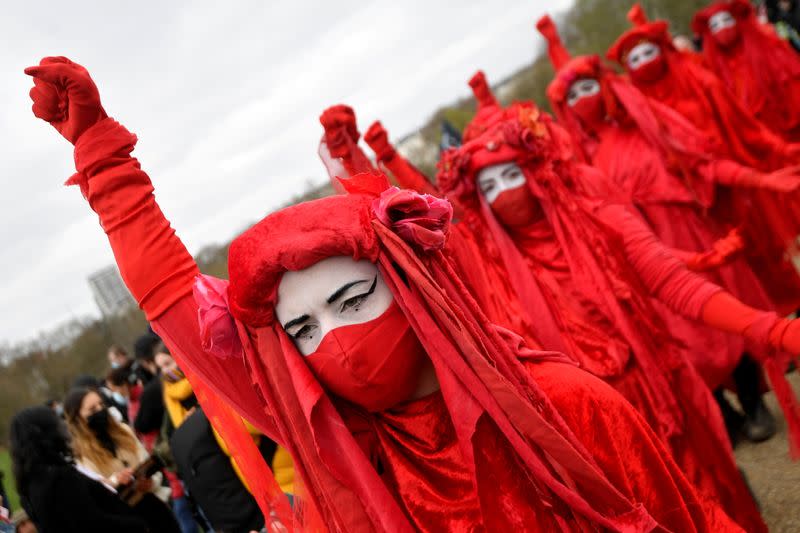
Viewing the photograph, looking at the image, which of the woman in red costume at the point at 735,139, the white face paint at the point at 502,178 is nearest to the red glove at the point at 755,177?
the woman in red costume at the point at 735,139

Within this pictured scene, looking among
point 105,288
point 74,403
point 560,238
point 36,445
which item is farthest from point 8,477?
point 105,288

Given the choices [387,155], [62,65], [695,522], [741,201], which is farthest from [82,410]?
A: [741,201]

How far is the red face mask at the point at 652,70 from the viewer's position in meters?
5.07

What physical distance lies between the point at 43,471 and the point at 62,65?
2740 millimetres

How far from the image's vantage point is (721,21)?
5918 millimetres

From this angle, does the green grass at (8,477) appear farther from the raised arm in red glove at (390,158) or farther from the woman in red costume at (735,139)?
the woman in red costume at (735,139)

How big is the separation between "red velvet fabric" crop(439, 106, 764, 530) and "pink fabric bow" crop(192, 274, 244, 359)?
1.65m

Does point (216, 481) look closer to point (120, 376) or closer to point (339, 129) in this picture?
point (339, 129)

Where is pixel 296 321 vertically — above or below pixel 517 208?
above

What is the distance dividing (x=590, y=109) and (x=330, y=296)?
3661 mm

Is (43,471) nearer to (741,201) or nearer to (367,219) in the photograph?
(367,219)

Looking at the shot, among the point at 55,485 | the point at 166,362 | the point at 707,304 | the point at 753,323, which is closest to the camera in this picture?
the point at 753,323

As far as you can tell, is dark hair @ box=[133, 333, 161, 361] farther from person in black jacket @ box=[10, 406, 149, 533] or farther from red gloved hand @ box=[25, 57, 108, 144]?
red gloved hand @ box=[25, 57, 108, 144]

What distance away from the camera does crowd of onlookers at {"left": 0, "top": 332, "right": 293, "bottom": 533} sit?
3189 mm
